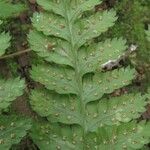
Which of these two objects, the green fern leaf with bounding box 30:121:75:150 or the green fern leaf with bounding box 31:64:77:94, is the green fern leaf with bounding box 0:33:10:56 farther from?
the green fern leaf with bounding box 30:121:75:150

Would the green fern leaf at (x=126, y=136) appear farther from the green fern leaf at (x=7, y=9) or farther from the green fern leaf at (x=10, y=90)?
the green fern leaf at (x=7, y=9)

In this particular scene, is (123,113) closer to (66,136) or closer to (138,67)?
(66,136)

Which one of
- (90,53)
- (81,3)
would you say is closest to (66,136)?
(90,53)

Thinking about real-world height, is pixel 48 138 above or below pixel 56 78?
below

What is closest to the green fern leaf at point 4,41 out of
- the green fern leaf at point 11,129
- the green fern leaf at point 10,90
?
the green fern leaf at point 10,90

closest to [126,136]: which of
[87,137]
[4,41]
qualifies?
[87,137]

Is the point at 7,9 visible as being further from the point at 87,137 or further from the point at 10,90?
the point at 87,137

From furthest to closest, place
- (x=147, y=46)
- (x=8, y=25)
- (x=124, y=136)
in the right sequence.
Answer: (x=147, y=46) → (x=8, y=25) → (x=124, y=136)
